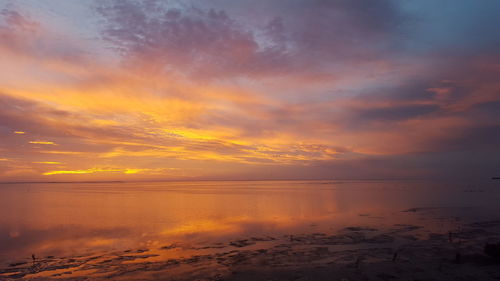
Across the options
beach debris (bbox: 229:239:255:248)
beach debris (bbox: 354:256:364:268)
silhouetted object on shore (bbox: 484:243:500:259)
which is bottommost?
beach debris (bbox: 229:239:255:248)

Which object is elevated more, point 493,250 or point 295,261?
point 493,250

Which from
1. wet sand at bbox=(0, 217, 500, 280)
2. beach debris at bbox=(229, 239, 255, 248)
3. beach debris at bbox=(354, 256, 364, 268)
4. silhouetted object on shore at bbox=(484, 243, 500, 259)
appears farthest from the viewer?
beach debris at bbox=(229, 239, 255, 248)

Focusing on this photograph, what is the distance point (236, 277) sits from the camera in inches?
826

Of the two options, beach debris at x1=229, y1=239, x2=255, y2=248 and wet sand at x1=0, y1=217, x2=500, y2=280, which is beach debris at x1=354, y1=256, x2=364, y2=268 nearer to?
wet sand at x1=0, y1=217, x2=500, y2=280

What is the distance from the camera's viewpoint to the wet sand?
70.0 feet

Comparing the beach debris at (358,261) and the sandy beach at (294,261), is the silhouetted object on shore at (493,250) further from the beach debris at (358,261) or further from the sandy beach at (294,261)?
the beach debris at (358,261)

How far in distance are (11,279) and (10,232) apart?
23.8 metres

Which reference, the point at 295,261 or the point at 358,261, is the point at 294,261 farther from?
the point at 358,261

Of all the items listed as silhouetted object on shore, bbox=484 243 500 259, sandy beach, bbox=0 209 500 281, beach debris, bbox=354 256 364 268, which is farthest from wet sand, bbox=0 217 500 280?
silhouetted object on shore, bbox=484 243 500 259

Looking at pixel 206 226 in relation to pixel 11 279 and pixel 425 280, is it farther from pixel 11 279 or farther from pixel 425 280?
pixel 425 280

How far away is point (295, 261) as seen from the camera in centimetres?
2452

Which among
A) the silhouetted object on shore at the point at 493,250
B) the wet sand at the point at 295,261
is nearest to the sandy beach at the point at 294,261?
the wet sand at the point at 295,261

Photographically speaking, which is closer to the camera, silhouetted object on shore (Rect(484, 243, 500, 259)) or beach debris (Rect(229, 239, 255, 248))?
silhouetted object on shore (Rect(484, 243, 500, 259))

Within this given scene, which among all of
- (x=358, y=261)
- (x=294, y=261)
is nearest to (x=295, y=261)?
(x=294, y=261)
